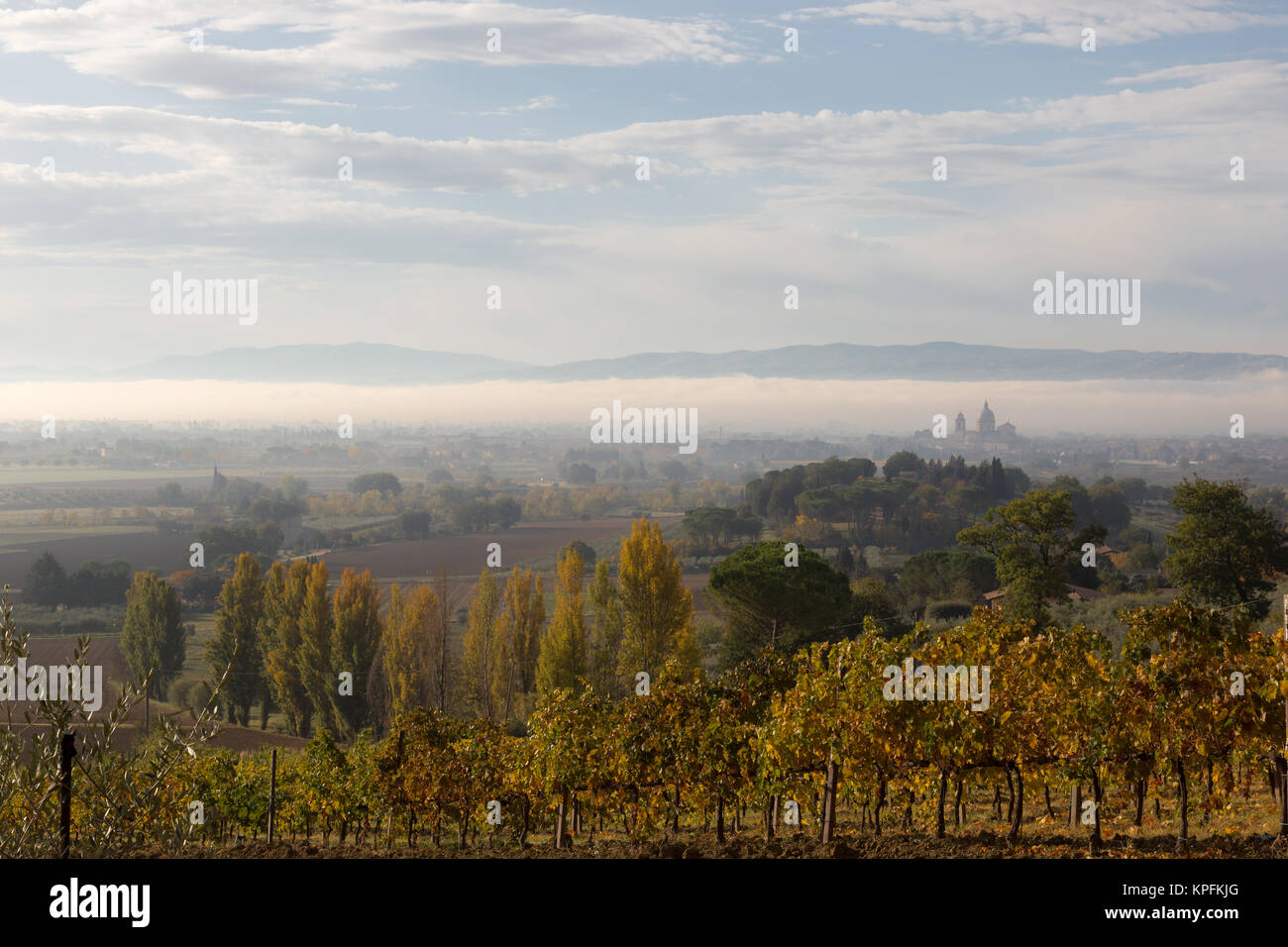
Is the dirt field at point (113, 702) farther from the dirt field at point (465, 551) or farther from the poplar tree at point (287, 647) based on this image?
the dirt field at point (465, 551)

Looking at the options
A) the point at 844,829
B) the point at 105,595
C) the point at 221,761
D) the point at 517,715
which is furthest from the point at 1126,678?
the point at 105,595

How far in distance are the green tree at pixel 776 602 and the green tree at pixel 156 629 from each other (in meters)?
34.2

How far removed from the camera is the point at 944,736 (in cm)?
1309

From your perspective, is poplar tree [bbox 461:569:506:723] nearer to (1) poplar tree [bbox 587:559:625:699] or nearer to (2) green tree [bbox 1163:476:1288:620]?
(1) poplar tree [bbox 587:559:625:699]

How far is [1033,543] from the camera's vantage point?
4081cm

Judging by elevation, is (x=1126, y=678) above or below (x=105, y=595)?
above

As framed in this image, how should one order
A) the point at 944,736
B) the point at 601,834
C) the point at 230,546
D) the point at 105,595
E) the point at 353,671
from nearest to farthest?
the point at 944,736
the point at 601,834
the point at 353,671
the point at 105,595
the point at 230,546

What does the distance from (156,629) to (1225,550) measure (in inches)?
2136

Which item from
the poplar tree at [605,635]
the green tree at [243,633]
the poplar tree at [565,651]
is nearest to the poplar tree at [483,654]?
the poplar tree at [565,651]

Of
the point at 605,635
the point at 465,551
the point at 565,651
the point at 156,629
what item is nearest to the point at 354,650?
the point at 565,651

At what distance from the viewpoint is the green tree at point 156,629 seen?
189 feet
